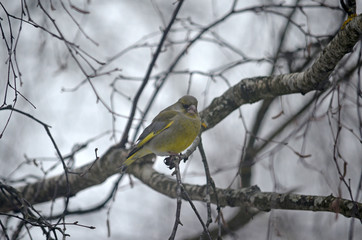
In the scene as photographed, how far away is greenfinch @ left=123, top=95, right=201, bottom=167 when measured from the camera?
409 centimetres

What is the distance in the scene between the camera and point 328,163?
4340mm

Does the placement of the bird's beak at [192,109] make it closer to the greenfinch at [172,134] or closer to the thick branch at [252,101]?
the greenfinch at [172,134]

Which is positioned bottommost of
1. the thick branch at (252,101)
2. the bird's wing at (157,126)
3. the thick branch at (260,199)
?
the thick branch at (260,199)

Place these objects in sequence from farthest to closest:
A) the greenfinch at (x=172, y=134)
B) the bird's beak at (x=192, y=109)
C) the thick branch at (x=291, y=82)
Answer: the bird's beak at (x=192, y=109) < the greenfinch at (x=172, y=134) < the thick branch at (x=291, y=82)

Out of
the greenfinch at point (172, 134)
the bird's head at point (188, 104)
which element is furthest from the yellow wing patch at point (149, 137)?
the bird's head at point (188, 104)

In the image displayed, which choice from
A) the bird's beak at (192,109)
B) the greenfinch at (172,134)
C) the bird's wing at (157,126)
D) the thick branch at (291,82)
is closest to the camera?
the thick branch at (291,82)

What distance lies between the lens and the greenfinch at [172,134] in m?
4.09

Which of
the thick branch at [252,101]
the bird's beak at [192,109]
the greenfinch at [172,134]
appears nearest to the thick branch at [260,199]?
the thick branch at [252,101]

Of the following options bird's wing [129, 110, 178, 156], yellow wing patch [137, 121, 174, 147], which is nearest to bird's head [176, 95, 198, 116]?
bird's wing [129, 110, 178, 156]

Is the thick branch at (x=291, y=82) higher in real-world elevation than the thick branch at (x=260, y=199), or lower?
higher

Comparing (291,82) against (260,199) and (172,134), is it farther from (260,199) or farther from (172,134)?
(172,134)

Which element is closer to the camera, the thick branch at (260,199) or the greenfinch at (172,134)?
the thick branch at (260,199)

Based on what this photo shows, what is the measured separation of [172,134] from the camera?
13.7ft

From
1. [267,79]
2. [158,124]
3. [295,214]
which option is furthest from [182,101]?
[295,214]
